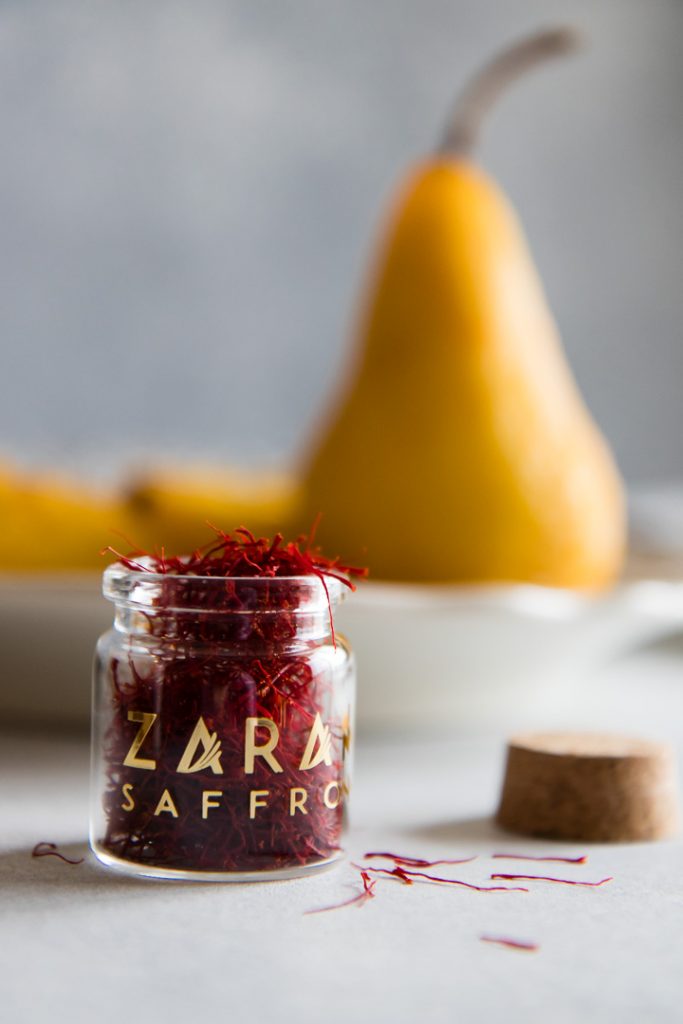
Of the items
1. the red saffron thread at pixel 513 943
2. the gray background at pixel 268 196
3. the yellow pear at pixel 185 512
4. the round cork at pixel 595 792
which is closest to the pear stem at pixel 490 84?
the yellow pear at pixel 185 512

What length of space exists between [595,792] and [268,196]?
1319mm

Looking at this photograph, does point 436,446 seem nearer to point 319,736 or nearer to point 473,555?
point 473,555

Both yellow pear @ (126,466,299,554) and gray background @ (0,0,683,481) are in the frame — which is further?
gray background @ (0,0,683,481)

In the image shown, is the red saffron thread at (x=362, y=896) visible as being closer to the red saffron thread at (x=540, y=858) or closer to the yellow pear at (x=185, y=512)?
the red saffron thread at (x=540, y=858)

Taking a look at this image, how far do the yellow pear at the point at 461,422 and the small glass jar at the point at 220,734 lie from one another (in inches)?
12.1

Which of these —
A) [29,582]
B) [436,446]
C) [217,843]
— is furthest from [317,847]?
[436,446]

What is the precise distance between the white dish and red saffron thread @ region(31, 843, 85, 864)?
7.1 inches

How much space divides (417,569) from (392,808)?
0.71ft

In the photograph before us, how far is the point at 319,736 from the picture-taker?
16.4 inches

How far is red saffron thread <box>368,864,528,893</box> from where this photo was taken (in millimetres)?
416

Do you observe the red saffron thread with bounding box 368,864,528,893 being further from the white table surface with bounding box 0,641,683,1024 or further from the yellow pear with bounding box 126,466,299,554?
the yellow pear with bounding box 126,466,299,554

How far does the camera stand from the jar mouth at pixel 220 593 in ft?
1.35

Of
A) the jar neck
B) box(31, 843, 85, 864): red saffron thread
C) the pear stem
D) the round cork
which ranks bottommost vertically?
box(31, 843, 85, 864): red saffron thread

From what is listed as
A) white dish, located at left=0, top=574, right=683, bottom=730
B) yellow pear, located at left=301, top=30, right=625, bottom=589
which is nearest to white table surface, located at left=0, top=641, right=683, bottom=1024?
white dish, located at left=0, top=574, right=683, bottom=730
